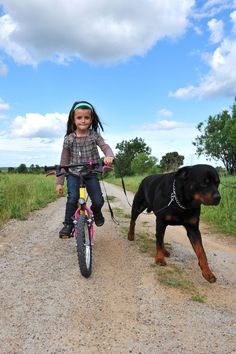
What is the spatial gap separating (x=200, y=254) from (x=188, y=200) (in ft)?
2.24

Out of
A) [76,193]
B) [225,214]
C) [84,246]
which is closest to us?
[84,246]

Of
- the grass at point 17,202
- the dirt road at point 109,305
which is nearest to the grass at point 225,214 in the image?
the dirt road at point 109,305

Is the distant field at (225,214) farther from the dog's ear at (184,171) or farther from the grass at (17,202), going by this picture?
the grass at (17,202)

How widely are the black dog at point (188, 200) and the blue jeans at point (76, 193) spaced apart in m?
0.81

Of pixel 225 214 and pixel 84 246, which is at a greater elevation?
pixel 84 246

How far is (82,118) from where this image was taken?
5465mm

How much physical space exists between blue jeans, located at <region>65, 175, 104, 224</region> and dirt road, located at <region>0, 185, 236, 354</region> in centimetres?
68

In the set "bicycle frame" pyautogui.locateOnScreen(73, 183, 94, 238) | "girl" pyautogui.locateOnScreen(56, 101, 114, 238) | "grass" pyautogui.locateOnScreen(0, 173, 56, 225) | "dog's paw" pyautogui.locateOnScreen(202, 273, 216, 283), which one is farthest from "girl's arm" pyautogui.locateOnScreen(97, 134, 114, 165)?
"grass" pyautogui.locateOnScreen(0, 173, 56, 225)

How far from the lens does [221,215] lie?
947cm

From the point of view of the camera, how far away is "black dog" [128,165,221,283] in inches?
171

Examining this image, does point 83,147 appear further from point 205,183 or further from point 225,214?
point 225,214

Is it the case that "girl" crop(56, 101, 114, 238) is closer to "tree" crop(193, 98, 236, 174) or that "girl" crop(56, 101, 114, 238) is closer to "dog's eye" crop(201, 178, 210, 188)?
"dog's eye" crop(201, 178, 210, 188)

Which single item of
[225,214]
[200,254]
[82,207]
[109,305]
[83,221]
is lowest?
[109,305]

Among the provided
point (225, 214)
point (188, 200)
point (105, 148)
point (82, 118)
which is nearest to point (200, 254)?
point (188, 200)
